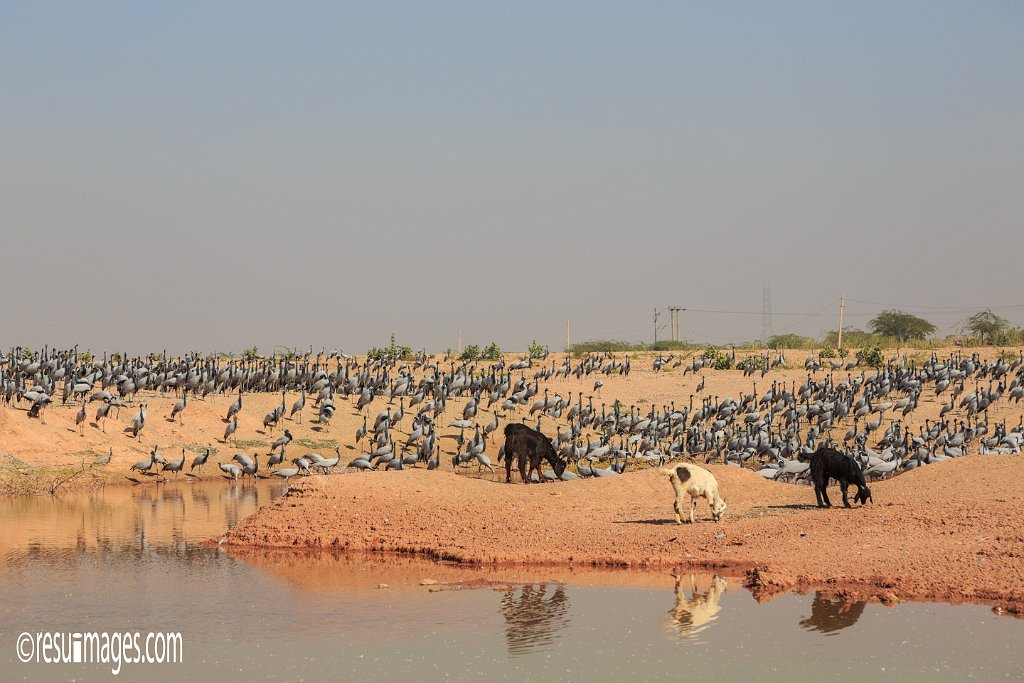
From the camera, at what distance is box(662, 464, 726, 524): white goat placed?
16.7 metres

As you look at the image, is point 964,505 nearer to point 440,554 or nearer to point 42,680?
point 440,554

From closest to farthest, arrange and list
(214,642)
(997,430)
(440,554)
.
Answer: (214,642), (440,554), (997,430)

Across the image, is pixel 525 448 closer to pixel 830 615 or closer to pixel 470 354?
pixel 830 615

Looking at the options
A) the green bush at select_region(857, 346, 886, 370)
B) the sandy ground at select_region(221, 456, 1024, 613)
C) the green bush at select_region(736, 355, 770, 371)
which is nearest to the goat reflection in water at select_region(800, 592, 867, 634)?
the sandy ground at select_region(221, 456, 1024, 613)

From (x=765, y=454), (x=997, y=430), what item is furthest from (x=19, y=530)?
(x=997, y=430)

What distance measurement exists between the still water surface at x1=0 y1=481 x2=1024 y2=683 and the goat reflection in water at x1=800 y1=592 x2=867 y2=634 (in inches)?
1.4

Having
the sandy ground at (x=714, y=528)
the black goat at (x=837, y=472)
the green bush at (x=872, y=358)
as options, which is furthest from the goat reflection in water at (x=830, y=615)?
the green bush at (x=872, y=358)

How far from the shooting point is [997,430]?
31172 mm

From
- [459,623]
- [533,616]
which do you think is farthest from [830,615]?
[459,623]

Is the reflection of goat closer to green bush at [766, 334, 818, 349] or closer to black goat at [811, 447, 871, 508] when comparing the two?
black goat at [811, 447, 871, 508]

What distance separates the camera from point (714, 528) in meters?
16.3

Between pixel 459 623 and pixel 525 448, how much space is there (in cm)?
1110

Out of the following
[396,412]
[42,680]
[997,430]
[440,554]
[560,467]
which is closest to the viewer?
[42,680]

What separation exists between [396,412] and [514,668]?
81.2 ft
